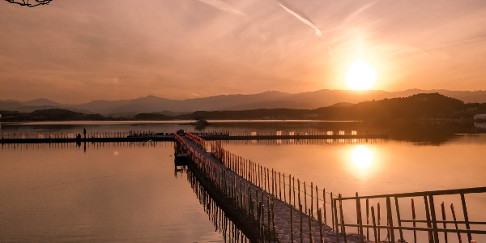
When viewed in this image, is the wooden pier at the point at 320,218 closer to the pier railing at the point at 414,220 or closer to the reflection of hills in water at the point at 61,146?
the pier railing at the point at 414,220

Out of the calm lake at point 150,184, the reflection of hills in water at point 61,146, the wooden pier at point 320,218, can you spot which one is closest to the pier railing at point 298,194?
the wooden pier at point 320,218

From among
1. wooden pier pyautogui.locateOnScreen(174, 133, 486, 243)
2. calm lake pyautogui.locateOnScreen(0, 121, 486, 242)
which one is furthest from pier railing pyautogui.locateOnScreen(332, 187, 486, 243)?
calm lake pyautogui.locateOnScreen(0, 121, 486, 242)

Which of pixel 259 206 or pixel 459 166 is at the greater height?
pixel 259 206

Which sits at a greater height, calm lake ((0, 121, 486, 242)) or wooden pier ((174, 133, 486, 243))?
wooden pier ((174, 133, 486, 243))

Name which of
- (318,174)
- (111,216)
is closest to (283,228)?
(111,216)

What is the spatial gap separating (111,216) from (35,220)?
6547 millimetres

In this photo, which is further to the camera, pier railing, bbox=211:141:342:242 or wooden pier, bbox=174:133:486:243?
pier railing, bbox=211:141:342:242

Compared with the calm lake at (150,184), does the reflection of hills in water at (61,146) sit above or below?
above

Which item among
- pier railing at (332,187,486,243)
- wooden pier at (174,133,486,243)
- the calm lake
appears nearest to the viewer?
pier railing at (332,187,486,243)

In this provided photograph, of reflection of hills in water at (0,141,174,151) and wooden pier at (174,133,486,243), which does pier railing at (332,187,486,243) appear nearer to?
wooden pier at (174,133,486,243)

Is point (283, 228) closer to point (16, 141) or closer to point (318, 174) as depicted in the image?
point (318, 174)

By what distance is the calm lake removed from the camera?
101 feet

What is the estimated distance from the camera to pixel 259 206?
22.2 meters

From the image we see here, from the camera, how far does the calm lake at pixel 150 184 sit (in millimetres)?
30656
